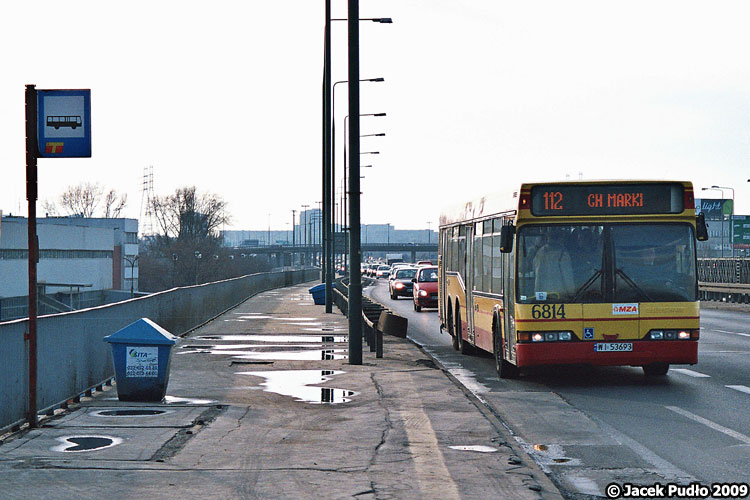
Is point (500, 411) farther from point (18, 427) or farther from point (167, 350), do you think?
point (18, 427)

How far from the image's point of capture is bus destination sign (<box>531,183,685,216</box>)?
1580 centimetres

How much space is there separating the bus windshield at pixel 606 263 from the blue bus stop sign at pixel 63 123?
6734 millimetres

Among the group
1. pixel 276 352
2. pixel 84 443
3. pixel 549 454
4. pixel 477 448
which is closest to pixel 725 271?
pixel 276 352

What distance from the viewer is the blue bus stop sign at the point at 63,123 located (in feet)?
36.6

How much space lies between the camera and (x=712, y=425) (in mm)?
11836

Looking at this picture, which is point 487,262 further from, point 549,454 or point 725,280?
point 725,280

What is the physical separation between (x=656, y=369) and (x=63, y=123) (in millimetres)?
9828

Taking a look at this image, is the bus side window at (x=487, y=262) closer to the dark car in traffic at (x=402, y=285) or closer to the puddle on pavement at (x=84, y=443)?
the puddle on pavement at (x=84, y=443)

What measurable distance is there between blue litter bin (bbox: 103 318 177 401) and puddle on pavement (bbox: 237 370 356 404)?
1.71 meters

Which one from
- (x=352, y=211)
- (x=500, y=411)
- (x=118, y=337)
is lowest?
(x=500, y=411)

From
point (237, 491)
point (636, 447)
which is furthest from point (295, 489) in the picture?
point (636, 447)

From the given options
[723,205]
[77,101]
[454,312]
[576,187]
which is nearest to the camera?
[77,101]

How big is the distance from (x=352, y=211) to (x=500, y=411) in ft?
20.8

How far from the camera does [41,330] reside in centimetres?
1227
